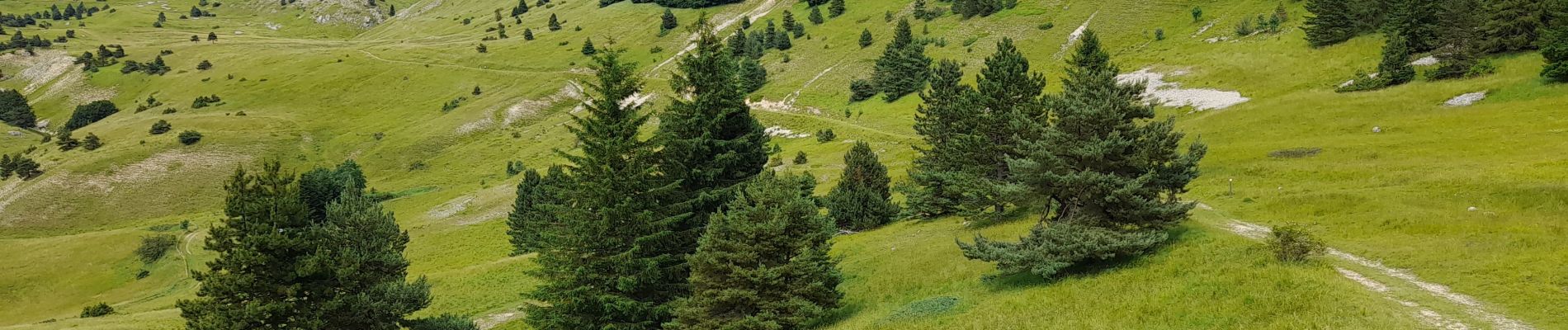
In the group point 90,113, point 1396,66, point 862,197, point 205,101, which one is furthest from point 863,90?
point 90,113

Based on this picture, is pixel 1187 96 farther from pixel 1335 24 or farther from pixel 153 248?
pixel 153 248

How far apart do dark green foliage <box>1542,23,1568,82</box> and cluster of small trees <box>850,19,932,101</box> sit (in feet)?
185

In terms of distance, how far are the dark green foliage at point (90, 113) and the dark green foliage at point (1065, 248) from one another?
632 feet

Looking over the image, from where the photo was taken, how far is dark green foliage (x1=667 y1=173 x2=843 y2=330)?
22.4 m

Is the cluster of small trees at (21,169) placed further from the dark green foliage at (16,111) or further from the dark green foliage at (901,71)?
the dark green foliage at (901,71)

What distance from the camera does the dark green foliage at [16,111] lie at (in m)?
146

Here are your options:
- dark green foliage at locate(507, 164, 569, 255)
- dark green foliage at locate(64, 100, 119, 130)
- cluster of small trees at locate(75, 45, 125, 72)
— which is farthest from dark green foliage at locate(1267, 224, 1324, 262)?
cluster of small trees at locate(75, 45, 125, 72)

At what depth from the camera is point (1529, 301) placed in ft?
48.2

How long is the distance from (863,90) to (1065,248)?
79040 millimetres

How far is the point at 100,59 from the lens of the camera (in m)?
184

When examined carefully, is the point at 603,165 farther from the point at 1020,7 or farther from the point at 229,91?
the point at 229,91

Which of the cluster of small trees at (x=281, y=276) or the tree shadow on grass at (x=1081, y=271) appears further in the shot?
the cluster of small trees at (x=281, y=276)

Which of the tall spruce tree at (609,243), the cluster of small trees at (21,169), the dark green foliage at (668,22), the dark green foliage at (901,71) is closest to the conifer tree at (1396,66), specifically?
the dark green foliage at (901,71)

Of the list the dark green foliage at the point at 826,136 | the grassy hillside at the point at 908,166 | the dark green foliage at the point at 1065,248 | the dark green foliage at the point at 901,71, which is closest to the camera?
the grassy hillside at the point at 908,166
